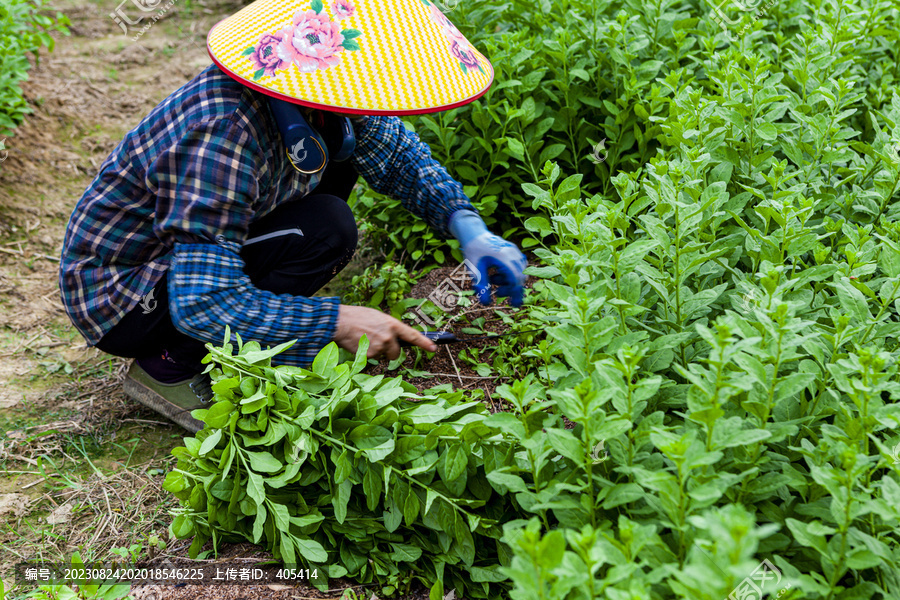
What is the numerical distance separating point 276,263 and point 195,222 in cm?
47

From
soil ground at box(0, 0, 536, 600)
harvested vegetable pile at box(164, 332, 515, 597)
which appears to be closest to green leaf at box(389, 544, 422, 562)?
harvested vegetable pile at box(164, 332, 515, 597)

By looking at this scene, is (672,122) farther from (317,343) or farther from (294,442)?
(294,442)

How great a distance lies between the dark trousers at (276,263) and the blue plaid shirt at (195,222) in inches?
2.6

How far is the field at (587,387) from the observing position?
1319mm

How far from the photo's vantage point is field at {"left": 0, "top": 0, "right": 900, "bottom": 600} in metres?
1.32

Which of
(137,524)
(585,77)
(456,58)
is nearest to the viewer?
(456,58)

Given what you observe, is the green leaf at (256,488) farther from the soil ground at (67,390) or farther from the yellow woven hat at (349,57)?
the yellow woven hat at (349,57)

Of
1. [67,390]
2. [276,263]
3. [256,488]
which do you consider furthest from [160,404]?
[256,488]

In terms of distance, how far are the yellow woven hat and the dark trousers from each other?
0.65 m

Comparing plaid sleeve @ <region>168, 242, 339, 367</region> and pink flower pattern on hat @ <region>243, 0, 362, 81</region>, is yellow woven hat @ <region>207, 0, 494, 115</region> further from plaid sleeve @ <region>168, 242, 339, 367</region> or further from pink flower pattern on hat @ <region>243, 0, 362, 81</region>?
plaid sleeve @ <region>168, 242, 339, 367</region>

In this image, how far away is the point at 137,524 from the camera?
7.30 ft

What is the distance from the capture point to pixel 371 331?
2.10m

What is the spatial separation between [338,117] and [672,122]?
1.03m

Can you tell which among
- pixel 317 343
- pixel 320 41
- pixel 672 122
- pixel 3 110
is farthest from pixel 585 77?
pixel 3 110
